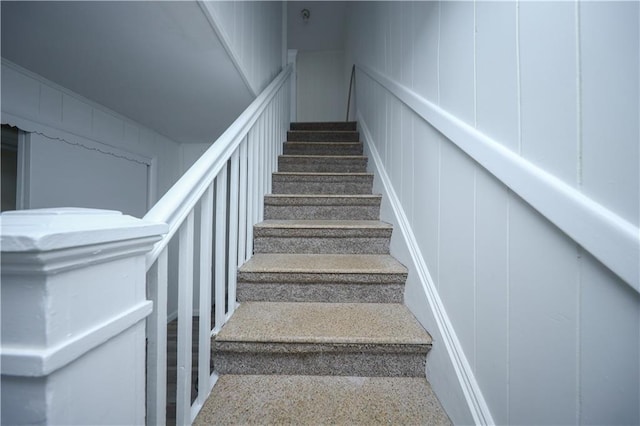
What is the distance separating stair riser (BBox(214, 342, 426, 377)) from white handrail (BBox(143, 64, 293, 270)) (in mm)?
515

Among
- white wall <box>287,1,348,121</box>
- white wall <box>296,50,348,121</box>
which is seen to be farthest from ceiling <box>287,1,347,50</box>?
white wall <box>296,50,348,121</box>

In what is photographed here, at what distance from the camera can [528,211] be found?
0.57 meters

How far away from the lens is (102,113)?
205cm

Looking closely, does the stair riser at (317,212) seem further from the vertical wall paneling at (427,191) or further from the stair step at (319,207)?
Answer: the vertical wall paneling at (427,191)

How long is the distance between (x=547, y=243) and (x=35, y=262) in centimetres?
80

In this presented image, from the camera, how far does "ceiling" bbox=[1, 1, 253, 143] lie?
42.0 inches

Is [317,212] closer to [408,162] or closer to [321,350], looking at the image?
[408,162]

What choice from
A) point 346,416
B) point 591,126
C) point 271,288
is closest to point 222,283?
point 271,288

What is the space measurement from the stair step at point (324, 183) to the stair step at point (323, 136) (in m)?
0.89

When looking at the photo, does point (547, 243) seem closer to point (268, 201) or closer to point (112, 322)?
point (112, 322)

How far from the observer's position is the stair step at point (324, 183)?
199cm

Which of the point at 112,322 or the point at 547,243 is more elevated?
the point at 547,243

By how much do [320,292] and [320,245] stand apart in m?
0.34

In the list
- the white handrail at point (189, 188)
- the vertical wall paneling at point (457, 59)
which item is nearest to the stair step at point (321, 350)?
the white handrail at point (189, 188)
